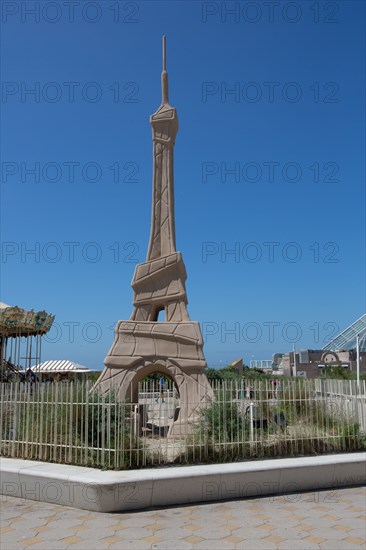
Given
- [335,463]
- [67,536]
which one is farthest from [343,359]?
[67,536]

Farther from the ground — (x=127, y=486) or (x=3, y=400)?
(x=3, y=400)

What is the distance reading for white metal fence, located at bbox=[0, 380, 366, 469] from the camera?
778 cm

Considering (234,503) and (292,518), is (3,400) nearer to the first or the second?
(234,503)

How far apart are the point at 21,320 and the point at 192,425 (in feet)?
43.1

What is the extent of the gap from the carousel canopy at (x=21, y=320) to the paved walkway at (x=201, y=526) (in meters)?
13.2

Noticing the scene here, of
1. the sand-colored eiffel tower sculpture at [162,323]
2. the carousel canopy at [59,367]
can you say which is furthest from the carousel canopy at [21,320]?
the carousel canopy at [59,367]

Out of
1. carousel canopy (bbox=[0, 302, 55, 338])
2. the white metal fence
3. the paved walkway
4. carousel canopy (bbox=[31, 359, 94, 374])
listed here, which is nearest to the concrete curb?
the paved walkway

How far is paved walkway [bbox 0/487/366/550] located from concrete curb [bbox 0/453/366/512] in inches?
6.9

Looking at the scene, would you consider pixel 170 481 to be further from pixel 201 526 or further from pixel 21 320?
pixel 21 320

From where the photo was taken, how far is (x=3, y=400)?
8.77m

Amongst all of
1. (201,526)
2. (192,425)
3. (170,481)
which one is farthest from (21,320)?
(201,526)

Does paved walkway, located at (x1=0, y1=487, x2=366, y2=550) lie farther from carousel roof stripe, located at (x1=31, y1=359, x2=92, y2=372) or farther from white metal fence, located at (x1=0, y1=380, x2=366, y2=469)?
carousel roof stripe, located at (x1=31, y1=359, x2=92, y2=372)

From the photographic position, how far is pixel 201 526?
5.88 metres

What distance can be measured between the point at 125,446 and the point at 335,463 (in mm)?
3433
